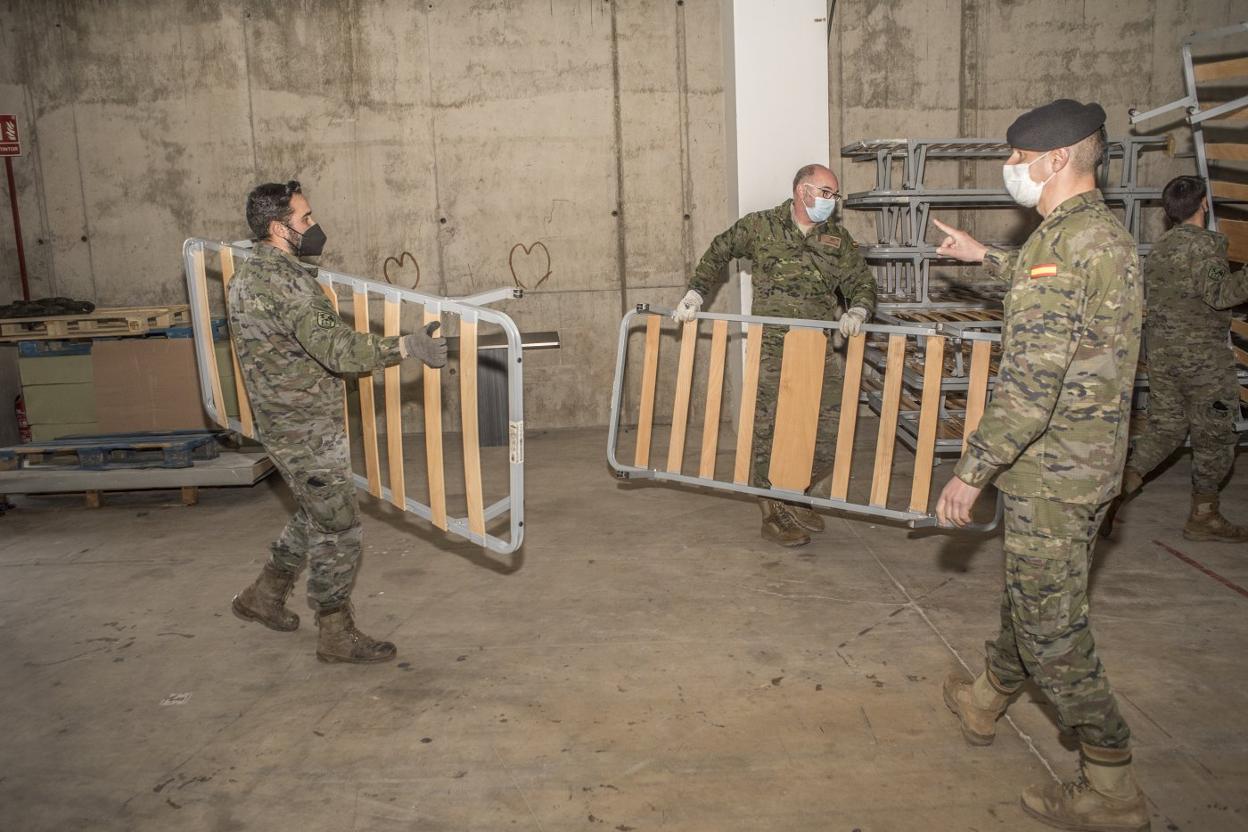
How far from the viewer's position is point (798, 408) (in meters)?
5.02

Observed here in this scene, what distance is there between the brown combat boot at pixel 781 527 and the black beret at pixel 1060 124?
3004mm

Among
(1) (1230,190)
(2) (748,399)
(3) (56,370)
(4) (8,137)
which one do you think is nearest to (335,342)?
(2) (748,399)

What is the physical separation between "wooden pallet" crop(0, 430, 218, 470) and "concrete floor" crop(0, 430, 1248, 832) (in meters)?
0.86

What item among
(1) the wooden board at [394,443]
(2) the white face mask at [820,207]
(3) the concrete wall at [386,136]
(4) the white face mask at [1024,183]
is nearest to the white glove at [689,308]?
(2) the white face mask at [820,207]

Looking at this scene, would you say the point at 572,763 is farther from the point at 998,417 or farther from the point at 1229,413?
the point at 1229,413

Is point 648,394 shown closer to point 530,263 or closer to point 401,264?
point 530,263

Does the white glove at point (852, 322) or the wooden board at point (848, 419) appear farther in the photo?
the wooden board at point (848, 419)

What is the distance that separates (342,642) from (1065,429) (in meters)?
2.97

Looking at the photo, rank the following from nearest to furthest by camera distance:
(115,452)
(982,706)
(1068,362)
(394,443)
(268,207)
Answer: (1068,362) → (982,706) → (268,207) → (394,443) → (115,452)

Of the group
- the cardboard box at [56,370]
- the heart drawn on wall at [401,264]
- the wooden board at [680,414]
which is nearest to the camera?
the wooden board at [680,414]

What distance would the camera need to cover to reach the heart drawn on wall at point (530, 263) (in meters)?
8.49

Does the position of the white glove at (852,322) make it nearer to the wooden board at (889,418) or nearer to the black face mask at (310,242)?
the wooden board at (889,418)

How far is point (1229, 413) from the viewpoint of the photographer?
491 cm

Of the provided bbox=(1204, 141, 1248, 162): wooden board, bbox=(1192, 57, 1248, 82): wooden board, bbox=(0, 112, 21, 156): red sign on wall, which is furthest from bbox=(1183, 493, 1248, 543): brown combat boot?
bbox=(0, 112, 21, 156): red sign on wall
